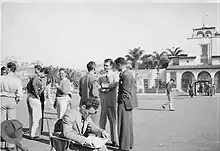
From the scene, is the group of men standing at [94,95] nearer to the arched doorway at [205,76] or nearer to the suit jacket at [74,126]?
the suit jacket at [74,126]

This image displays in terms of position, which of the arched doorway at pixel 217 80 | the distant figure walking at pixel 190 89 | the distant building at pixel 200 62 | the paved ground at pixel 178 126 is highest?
the distant building at pixel 200 62

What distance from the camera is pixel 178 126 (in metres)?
5.24

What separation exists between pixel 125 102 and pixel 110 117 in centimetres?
42

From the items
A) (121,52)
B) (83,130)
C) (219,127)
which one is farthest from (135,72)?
(83,130)

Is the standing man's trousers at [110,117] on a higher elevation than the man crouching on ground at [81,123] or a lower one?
lower

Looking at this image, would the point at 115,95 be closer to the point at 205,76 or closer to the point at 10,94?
the point at 10,94

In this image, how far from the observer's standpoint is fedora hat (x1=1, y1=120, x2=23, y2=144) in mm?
4027

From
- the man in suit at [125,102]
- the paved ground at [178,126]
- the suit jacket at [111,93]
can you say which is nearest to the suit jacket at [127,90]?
the man in suit at [125,102]

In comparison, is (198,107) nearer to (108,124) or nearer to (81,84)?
(108,124)

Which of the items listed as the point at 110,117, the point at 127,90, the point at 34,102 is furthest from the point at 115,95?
the point at 34,102

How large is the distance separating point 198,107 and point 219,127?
1.38 ft

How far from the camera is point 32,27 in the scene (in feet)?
16.4

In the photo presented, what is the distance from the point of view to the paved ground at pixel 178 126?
4738 mm

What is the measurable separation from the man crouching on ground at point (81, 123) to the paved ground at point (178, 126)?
1.67 metres
